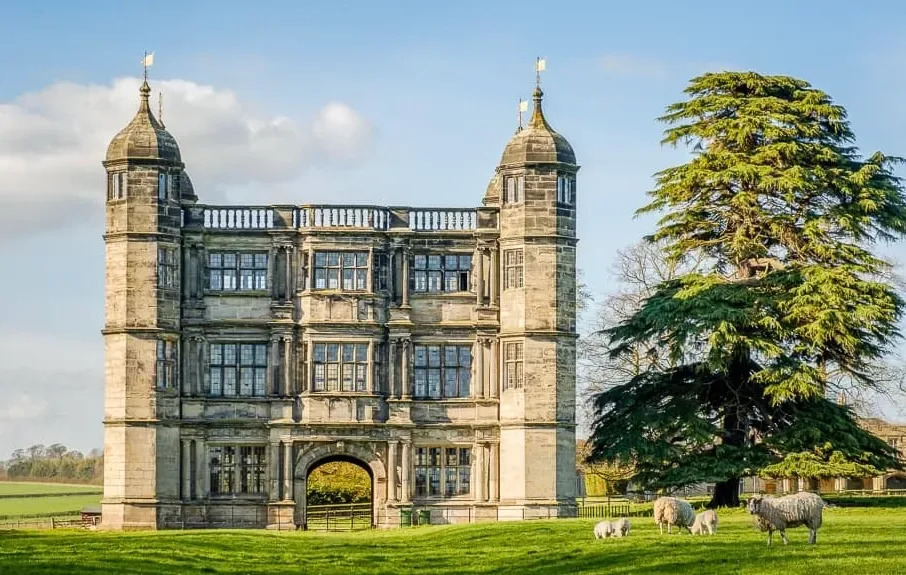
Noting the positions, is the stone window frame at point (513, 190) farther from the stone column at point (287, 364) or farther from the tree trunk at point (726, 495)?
the tree trunk at point (726, 495)

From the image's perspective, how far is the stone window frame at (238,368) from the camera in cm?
5241

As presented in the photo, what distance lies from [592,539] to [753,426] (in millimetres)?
15026

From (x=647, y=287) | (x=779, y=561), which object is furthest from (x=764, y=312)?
(x=779, y=561)

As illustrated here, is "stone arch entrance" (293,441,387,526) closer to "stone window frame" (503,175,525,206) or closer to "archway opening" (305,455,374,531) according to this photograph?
"archway opening" (305,455,374,531)

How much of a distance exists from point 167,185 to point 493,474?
1249 cm

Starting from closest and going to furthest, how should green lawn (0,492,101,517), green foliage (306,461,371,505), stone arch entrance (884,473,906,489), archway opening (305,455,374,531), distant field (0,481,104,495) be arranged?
1. archway opening (305,455,374,531)
2. green foliage (306,461,371,505)
3. green lawn (0,492,101,517)
4. stone arch entrance (884,473,906,489)
5. distant field (0,481,104,495)

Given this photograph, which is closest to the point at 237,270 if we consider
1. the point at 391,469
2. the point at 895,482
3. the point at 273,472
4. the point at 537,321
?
the point at 273,472

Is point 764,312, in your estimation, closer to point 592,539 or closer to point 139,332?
point 592,539

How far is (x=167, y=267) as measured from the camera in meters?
51.9

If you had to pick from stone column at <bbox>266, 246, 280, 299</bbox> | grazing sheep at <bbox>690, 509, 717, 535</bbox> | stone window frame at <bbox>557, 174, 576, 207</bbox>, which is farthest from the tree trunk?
grazing sheep at <bbox>690, 509, 717, 535</bbox>

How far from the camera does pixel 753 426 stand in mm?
49781

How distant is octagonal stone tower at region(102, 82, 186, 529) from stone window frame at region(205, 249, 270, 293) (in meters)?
1.08

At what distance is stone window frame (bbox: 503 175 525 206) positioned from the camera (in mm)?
51781

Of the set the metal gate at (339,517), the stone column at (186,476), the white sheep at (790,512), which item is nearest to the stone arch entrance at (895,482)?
the metal gate at (339,517)
